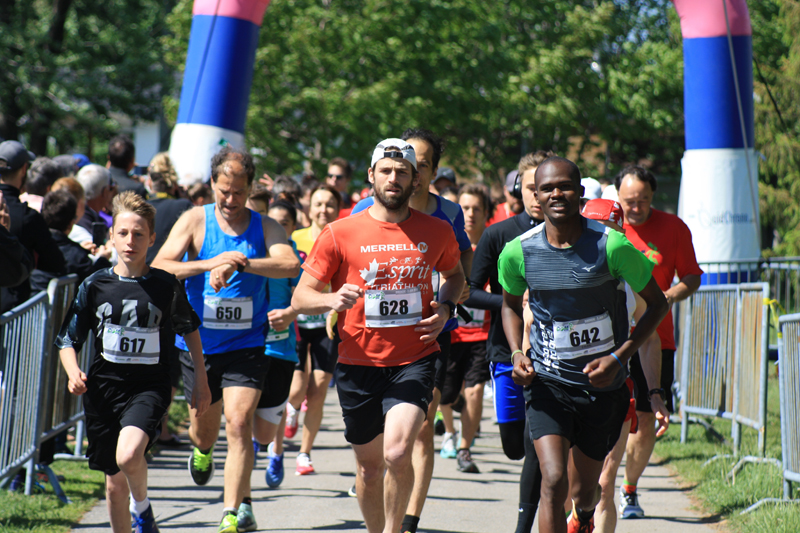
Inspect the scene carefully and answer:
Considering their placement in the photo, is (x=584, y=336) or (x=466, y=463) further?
(x=466, y=463)

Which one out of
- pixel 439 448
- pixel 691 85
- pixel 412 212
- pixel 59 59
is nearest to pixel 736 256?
pixel 691 85

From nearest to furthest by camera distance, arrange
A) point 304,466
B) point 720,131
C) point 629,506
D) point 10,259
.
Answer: point 10,259
point 629,506
point 304,466
point 720,131

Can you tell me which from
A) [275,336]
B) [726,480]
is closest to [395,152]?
[275,336]

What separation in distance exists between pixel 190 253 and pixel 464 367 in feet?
10.2

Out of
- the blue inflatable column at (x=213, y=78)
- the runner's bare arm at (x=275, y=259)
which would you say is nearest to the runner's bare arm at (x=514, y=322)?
the runner's bare arm at (x=275, y=259)

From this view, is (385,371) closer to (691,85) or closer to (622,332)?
(622,332)

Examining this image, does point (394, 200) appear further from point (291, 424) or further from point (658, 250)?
point (291, 424)

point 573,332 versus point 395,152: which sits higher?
point 395,152

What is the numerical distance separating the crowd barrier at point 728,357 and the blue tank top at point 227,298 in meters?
4.20

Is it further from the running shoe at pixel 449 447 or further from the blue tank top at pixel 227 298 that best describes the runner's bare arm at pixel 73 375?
the running shoe at pixel 449 447

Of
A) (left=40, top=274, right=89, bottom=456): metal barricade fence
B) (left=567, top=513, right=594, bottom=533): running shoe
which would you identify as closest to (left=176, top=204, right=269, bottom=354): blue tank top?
(left=40, top=274, right=89, bottom=456): metal barricade fence

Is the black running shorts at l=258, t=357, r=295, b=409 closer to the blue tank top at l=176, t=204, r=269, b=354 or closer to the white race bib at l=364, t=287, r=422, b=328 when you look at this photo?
the blue tank top at l=176, t=204, r=269, b=354

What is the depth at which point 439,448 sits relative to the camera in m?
8.88

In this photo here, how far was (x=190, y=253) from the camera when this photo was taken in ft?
18.6
